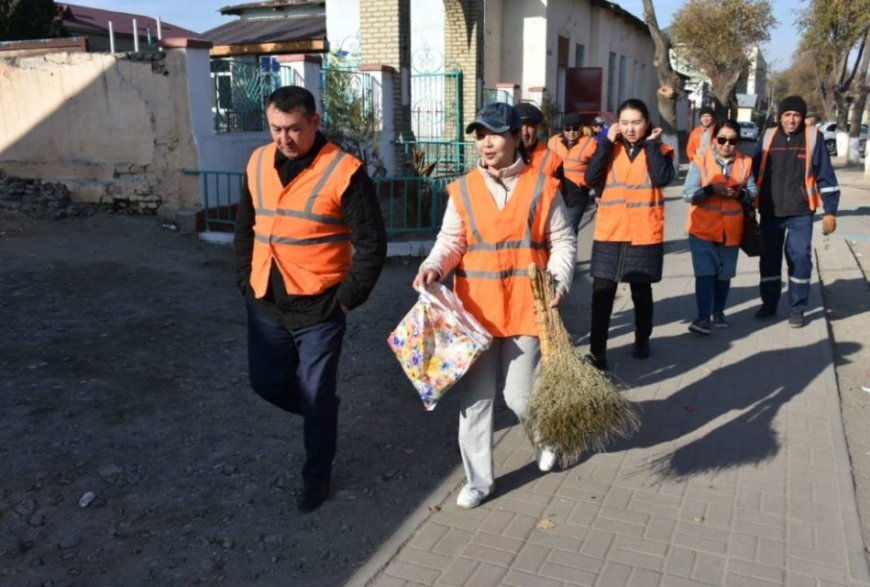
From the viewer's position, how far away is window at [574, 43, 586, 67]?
2309 centimetres

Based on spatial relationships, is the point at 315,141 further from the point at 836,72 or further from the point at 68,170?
the point at 836,72

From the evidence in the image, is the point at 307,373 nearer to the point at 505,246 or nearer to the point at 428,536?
the point at 428,536

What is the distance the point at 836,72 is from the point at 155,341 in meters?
28.8

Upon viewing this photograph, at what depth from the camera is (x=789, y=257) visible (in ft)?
21.8

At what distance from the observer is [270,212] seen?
336cm

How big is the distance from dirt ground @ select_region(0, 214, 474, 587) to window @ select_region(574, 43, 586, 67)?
18094 millimetres

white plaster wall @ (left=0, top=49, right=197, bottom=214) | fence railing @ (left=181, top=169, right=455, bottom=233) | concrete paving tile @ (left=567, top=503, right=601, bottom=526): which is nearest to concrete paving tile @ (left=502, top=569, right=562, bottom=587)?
concrete paving tile @ (left=567, top=503, right=601, bottom=526)

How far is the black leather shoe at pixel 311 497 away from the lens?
355 centimetres

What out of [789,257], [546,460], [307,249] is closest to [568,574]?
[546,460]

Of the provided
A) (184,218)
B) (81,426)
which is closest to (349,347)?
(81,426)

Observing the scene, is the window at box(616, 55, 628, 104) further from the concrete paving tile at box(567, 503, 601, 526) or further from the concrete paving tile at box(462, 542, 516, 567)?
the concrete paving tile at box(462, 542, 516, 567)

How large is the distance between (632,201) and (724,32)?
3113 cm

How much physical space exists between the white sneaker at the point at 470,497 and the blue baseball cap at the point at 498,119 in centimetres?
161

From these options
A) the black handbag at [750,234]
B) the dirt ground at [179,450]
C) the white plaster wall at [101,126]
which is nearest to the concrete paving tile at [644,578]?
the dirt ground at [179,450]
